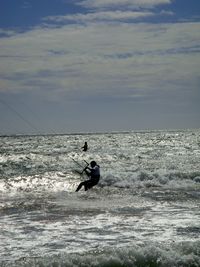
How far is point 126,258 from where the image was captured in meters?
9.99

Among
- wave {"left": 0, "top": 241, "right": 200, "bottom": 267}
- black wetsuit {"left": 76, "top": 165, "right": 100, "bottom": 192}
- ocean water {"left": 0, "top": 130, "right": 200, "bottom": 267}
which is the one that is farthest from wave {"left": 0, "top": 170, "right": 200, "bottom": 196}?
wave {"left": 0, "top": 241, "right": 200, "bottom": 267}

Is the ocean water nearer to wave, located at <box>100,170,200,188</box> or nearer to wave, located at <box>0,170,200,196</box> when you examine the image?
wave, located at <box>0,170,200,196</box>

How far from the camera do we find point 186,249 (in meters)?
10.3

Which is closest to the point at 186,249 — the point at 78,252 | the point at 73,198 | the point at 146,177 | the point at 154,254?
the point at 154,254

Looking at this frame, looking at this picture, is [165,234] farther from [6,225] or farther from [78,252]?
[6,225]

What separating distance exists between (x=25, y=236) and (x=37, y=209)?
421 cm

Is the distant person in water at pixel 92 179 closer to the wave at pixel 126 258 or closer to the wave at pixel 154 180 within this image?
the wave at pixel 154 180

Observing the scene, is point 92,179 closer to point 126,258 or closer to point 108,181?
point 108,181

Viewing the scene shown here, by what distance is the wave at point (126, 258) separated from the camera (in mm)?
9617

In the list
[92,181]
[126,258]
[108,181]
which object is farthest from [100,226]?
[108,181]

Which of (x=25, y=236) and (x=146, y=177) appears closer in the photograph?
(x=25, y=236)

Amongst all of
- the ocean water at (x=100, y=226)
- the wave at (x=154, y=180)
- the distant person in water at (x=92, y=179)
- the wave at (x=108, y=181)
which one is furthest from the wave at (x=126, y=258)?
the wave at (x=154, y=180)

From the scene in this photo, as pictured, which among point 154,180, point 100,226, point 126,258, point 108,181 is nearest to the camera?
point 126,258

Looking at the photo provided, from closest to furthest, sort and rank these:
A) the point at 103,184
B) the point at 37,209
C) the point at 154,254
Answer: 1. the point at 154,254
2. the point at 37,209
3. the point at 103,184
